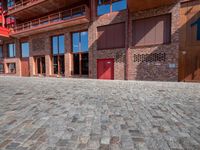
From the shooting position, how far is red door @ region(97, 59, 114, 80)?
12961 millimetres

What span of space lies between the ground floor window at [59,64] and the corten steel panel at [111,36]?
5.31 m

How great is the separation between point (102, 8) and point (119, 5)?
1883 mm

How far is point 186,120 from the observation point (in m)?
3.10

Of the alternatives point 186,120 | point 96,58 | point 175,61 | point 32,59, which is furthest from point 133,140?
point 32,59

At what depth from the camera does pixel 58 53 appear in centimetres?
1588

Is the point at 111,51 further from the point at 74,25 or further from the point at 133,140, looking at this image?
the point at 133,140

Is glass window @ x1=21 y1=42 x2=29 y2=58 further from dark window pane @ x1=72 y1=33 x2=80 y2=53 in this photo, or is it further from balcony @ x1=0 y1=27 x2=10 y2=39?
dark window pane @ x1=72 y1=33 x2=80 y2=53

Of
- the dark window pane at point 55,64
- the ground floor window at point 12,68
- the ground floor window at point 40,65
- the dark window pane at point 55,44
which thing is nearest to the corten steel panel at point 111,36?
the dark window pane at point 55,44

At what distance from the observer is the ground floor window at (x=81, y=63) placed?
14445mm

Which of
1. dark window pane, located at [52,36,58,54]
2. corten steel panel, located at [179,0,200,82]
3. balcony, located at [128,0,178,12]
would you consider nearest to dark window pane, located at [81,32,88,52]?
dark window pane, located at [52,36,58,54]

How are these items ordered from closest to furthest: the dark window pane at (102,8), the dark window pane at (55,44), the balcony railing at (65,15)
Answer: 1. the dark window pane at (102,8)
2. the balcony railing at (65,15)
3. the dark window pane at (55,44)

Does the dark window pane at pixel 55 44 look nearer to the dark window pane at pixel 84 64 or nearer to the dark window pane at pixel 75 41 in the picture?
the dark window pane at pixel 75 41

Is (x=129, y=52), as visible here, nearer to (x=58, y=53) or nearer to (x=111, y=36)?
(x=111, y=36)

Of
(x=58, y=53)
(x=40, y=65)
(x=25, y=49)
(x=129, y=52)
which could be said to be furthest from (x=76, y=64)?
(x=25, y=49)
